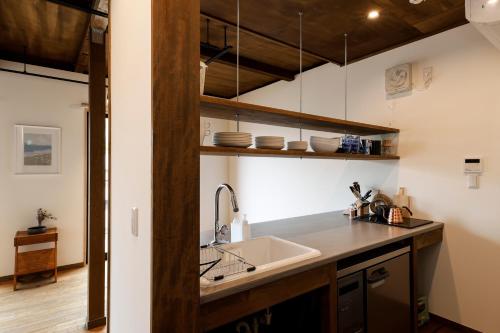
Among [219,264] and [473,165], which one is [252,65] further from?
[219,264]

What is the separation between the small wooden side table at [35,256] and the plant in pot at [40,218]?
0.20ft

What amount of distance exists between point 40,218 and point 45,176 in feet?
1.75

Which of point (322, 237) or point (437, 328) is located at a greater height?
point (322, 237)

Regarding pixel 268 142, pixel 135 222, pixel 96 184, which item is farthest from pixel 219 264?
pixel 96 184

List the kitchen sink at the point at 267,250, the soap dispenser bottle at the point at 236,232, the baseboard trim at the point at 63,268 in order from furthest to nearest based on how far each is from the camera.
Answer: the baseboard trim at the point at 63,268
the soap dispenser bottle at the point at 236,232
the kitchen sink at the point at 267,250

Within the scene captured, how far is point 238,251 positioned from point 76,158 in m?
3.17

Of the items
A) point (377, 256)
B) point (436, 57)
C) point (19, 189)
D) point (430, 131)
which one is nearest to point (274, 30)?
point (436, 57)

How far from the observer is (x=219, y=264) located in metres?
1.49

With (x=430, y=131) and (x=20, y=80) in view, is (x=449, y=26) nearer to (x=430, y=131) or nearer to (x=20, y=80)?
(x=430, y=131)

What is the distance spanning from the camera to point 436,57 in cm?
241

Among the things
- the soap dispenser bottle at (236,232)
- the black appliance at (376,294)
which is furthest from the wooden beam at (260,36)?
the black appliance at (376,294)

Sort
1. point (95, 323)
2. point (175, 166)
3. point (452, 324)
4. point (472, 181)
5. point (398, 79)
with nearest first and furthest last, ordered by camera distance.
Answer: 1. point (175, 166)
2. point (472, 181)
3. point (452, 324)
4. point (95, 323)
5. point (398, 79)

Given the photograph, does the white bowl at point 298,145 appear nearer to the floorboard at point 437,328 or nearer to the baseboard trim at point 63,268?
the floorboard at point 437,328

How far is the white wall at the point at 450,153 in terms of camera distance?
2.13 meters
